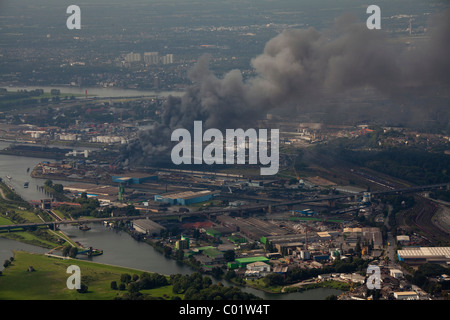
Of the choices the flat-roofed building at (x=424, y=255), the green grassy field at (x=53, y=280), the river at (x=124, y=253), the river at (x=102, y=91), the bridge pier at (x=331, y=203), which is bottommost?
the river at (x=124, y=253)

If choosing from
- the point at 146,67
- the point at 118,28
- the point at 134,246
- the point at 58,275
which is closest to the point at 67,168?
the point at 134,246

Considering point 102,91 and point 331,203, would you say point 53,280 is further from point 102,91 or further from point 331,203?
point 102,91

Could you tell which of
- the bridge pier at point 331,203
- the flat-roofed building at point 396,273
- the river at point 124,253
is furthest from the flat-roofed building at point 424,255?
the bridge pier at point 331,203

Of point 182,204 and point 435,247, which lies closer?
point 435,247

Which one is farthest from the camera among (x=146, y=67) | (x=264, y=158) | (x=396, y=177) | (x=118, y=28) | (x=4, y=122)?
(x=118, y=28)

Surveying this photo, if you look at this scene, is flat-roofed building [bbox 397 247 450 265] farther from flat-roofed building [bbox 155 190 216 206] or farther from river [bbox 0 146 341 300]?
flat-roofed building [bbox 155 190 216 206]

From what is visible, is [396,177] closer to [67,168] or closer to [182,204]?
[182,204]

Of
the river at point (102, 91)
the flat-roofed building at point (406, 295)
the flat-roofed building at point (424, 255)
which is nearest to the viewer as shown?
the flat-roofed building at point (406, 295)

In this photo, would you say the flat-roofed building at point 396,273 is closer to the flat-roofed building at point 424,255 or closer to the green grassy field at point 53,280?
the flat-roofed building at point 424,255

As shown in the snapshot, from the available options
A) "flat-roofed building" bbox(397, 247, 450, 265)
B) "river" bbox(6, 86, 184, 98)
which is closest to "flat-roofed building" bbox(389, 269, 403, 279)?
"flat-roofed building" bbox(397, 247, 450, 265)
